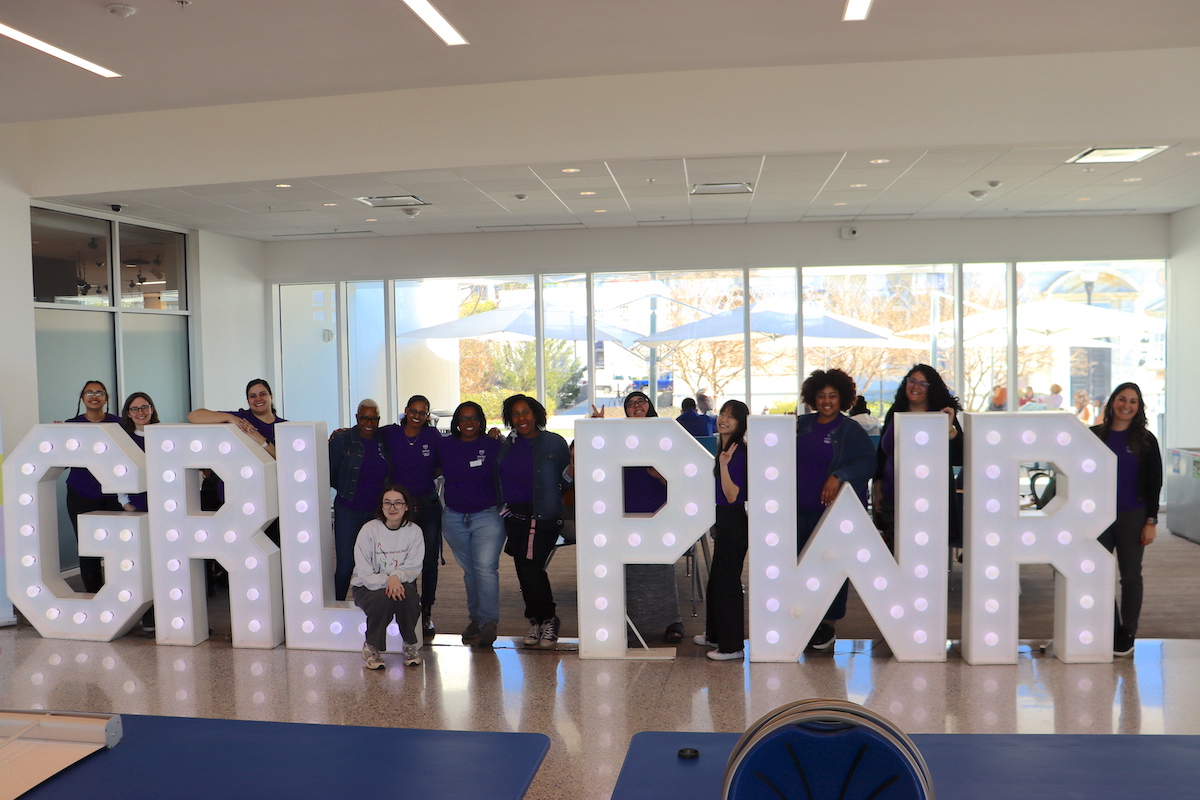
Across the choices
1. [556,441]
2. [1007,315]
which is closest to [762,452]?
[556,441]

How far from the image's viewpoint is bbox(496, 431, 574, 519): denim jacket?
4934 millimetres

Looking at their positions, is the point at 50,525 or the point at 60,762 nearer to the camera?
the point at 60,762

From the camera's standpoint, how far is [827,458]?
472 cm

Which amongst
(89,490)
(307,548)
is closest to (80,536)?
(89,490)

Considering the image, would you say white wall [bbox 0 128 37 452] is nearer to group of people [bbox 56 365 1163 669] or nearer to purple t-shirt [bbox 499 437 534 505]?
group of people [bbox 56 365 1163 669]

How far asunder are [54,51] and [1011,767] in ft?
18.5

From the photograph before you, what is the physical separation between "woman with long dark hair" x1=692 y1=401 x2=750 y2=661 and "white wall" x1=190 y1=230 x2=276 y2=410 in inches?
287

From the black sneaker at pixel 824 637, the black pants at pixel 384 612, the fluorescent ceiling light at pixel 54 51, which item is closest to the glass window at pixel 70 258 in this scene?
the fluorescent ceiling light at pixel 54 51

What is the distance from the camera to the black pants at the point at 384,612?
464 cm

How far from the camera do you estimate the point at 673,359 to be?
1110 centimetres

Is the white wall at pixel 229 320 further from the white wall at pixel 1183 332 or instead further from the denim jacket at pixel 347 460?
the white wall at pixel 1183 332

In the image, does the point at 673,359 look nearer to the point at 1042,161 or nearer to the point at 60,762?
the point at 1042,161

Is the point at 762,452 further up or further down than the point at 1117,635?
further up

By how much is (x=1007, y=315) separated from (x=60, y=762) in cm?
1041
